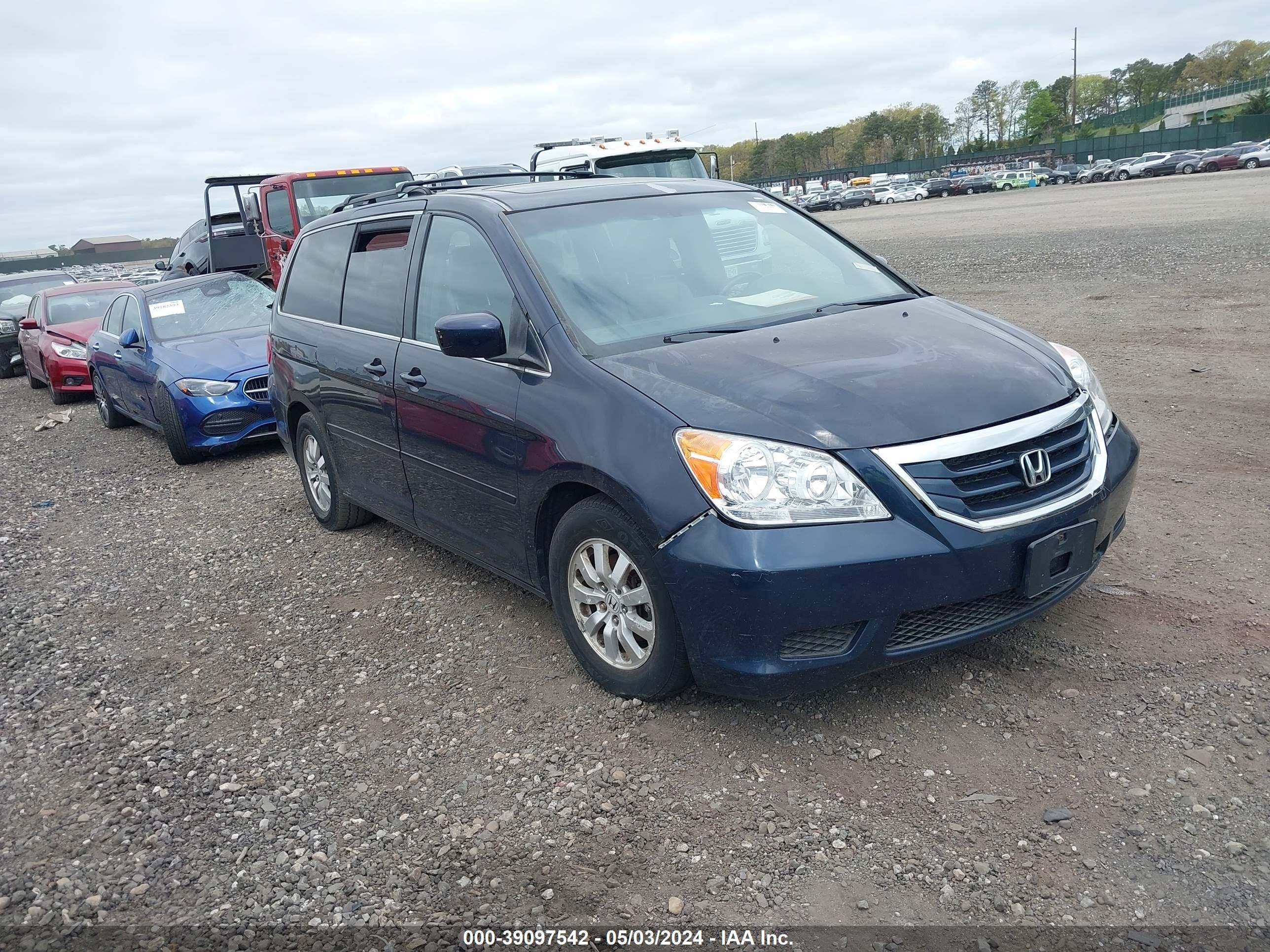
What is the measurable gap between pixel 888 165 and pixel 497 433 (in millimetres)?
109941

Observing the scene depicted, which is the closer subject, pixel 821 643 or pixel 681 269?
pixel 821 643

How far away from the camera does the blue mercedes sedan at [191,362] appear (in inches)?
340

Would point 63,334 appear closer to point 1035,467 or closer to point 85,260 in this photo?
point 1035,467

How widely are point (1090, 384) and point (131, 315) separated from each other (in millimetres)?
9224

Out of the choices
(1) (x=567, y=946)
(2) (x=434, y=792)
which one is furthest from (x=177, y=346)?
(1) (x=567, y=946)

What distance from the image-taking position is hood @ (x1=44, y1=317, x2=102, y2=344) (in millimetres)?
13555

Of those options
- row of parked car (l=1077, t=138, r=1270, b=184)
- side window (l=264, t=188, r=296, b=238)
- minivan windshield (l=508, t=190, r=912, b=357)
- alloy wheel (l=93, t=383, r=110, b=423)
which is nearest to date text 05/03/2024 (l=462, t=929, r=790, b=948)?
minivan windshield (l=508, t=190, r=912, b=357)

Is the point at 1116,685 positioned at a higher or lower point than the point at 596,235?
lower

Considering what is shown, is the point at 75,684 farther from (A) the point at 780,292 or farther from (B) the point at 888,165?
(B) the point at 888,165

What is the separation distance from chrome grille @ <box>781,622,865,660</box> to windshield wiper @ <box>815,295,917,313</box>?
5.10 ft

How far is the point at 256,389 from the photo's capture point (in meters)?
8.75

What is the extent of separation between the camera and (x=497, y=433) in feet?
13.1

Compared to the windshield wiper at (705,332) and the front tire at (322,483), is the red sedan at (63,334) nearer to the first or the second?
the front tire at (322,483)

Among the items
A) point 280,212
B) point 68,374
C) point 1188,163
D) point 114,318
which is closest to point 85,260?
point 1188,163
